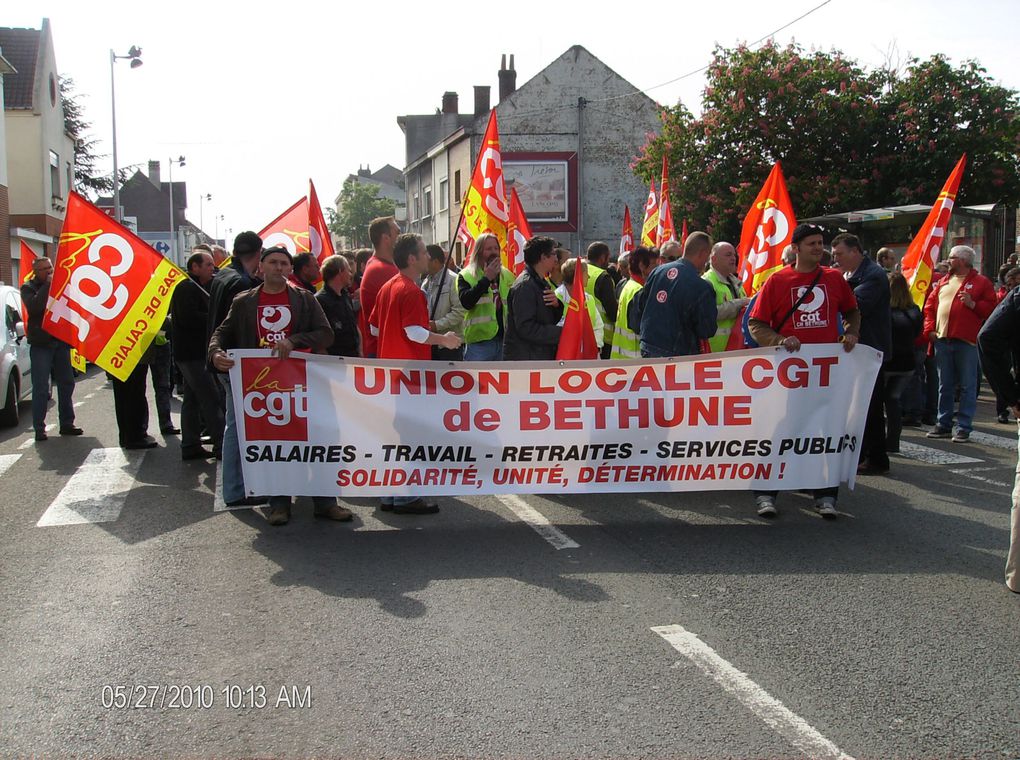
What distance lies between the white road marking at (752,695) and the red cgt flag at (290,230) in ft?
28.6

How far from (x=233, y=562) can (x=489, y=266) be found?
3.19 metres

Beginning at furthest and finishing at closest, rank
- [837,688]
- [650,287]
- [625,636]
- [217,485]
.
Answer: [217,485] < [650,287] < [625,636] < [837,688]

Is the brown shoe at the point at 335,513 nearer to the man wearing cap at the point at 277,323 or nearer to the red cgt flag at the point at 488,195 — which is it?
the man wearing cap at the point at 277,323

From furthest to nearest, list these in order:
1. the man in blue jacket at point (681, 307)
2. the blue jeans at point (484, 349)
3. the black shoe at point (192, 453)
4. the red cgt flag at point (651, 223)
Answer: the red cgt flag at point (651, 223) < the black shoe at point (192, 453) < the blue jeans at point (484, 349) < the man in blue jacket at point (681, 307)

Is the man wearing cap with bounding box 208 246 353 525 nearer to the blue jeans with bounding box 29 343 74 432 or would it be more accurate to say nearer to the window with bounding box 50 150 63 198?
the blue jeans with bounding box 29 343 74 432

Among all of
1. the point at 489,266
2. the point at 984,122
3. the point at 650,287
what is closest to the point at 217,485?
the point at 489,266

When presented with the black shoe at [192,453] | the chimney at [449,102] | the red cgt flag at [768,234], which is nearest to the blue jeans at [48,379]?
the black shoe at [192,453]

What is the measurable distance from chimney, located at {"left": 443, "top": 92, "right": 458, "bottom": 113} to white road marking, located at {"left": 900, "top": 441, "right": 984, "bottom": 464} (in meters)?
48.6

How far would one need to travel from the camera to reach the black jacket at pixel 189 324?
29.3 feet

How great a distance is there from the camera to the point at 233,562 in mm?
5840

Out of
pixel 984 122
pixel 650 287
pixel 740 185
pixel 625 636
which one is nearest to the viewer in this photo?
pixel 625 636

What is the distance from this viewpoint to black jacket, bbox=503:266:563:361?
7.73 m

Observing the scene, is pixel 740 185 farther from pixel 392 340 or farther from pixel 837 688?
pixel 837 688

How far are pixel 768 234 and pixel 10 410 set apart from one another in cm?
919
